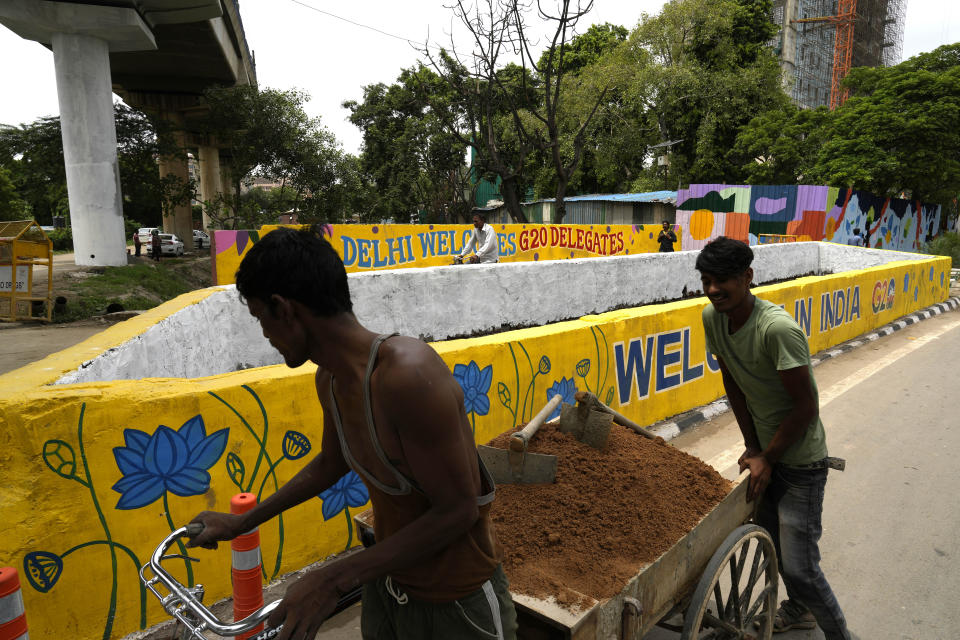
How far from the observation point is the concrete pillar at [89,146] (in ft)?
47.5

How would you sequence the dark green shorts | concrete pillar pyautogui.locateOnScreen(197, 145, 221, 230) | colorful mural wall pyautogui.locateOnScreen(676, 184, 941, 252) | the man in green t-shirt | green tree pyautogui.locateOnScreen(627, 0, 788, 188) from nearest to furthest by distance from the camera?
the dark green shorts < the man in green t-shirt < colorful mural wall pyautogui.locateOnScreen(676, 184, 941, 252) < concrete pillar pyautogui.locateOnScreen(197, 145, 221, 230) < green tree pyautogui.locateOnScreen(627, 0, 788, 188)

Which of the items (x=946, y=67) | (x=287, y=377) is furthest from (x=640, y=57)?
(x=287, y=377)

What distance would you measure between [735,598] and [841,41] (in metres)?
81.7

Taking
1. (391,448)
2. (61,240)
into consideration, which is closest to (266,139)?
(391,448)

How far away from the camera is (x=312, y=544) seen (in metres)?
3.38

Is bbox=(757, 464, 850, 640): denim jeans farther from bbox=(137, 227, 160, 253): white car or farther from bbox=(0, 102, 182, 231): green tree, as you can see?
bbox=(137, 227, 160, 253): white car

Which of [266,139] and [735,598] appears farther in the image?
[266,139]

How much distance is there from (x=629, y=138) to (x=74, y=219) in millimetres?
29022

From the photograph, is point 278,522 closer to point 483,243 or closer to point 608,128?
point 483,243

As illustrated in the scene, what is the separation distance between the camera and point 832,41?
69.3 meters

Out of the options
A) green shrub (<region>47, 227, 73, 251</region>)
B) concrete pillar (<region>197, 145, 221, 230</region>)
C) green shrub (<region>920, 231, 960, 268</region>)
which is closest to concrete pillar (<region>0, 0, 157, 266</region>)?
concrete pillar (<region>197, 145, 221, 230</region>)

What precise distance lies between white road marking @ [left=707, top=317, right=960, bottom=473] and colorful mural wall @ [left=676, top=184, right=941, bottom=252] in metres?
11.3

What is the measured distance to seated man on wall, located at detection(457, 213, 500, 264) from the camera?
30.9 feet

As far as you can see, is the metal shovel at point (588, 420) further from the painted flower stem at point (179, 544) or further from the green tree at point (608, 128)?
the green tree at point (608, 128)
